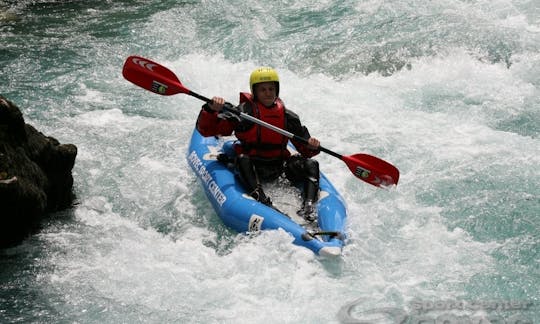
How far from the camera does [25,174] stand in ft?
14.6

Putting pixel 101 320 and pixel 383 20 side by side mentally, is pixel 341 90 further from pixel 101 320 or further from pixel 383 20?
pixel 101 320

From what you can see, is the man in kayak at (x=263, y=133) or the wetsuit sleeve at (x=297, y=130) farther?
the wetsuit sleeve at (x=297, y=130)

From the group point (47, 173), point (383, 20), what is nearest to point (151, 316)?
point (47, 173)

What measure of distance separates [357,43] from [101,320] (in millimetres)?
6754

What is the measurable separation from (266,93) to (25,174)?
2119 mm

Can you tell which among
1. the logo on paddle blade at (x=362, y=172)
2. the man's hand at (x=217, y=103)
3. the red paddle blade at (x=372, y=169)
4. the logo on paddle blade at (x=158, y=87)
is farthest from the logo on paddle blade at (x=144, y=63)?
the logo on paddle blade at (x=362, y=172)

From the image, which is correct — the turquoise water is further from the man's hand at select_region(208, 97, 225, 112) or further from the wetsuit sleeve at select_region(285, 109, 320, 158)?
the man's hand at select_region(208, 97, 225, 112)

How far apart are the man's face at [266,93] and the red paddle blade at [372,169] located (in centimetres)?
80

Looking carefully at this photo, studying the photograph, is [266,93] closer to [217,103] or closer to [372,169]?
[217,103]

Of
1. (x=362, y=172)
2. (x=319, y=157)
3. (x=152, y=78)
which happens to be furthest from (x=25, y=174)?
(x=319, y=157)

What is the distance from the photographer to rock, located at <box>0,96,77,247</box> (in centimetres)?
424

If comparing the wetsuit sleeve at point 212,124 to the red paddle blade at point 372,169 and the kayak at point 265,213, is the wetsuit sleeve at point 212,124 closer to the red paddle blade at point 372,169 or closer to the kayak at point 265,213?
the kayak at point 265,213

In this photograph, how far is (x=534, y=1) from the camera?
35.2ft

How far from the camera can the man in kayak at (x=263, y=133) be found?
5500 mm
